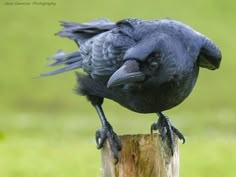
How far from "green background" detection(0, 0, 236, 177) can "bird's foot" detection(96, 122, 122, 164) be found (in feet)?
41.7

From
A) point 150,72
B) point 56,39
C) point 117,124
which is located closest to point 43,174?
point 150,72

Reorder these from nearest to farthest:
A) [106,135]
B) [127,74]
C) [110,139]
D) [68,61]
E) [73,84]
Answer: [127,74] → [110,139] → [106,135] → [68,61] → [73,84]

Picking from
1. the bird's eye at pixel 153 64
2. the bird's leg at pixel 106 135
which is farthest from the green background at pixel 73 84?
the bird's eye at pixel 153 64

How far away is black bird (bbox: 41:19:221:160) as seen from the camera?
6.31m

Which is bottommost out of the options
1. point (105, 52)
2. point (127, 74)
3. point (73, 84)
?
point (73, 84)

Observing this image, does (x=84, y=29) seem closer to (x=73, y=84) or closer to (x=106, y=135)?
(x=106, y=135)

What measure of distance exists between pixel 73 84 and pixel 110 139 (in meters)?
22.8

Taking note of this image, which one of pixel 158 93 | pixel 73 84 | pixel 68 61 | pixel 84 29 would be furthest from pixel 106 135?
pixel 73 84

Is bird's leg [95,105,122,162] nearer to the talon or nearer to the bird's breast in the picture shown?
the talon

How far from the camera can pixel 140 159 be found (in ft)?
21.1

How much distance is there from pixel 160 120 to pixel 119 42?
3.10ft

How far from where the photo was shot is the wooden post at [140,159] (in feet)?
21.1

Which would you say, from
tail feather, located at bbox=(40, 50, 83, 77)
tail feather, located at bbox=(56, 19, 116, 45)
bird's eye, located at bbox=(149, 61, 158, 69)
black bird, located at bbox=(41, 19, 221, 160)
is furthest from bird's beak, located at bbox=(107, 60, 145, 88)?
tail feather, located at bbox=(40, 50, 83, 77)

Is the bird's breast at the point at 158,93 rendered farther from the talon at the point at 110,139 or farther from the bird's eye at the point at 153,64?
the talon at the point at 110,139
